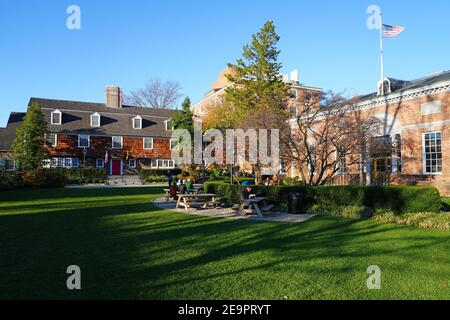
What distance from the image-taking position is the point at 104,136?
47625 mm

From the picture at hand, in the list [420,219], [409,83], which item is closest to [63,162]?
[409,83]

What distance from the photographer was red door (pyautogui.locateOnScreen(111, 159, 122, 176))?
156 feet

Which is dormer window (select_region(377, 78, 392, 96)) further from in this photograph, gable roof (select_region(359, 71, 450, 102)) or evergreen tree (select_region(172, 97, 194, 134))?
evergreen tree (select_region(172, 97, 194, 134))

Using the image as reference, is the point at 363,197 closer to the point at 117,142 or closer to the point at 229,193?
the point at 229,193

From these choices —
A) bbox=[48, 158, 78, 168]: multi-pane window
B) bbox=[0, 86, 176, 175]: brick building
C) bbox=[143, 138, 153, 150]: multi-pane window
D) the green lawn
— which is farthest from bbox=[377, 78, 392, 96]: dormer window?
bbox=[48, 158, 78, 168]: multi-pane window

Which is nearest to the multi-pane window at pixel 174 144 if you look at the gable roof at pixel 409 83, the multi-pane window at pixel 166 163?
the multi-pane window at pixel 166 163

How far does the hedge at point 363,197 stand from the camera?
11648mm

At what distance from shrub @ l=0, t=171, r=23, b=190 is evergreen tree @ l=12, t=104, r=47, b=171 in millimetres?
8327

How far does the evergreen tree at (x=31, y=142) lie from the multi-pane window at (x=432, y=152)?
34766 millimetres

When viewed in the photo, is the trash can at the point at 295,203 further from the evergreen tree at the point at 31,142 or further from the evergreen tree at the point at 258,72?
the evergreen tree at the point at 31,142

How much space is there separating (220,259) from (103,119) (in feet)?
153
